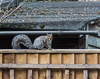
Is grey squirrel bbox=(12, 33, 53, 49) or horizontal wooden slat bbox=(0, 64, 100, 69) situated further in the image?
grey squirrel bbox=(12, 33, 53, 49)

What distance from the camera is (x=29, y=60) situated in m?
3.54

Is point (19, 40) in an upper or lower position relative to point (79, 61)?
upper

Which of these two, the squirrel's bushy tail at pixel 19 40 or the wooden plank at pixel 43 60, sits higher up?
the squirrel's bushy tail at pixel 19 40

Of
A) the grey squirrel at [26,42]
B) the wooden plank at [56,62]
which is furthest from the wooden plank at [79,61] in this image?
the grey squirrel at [26,42]

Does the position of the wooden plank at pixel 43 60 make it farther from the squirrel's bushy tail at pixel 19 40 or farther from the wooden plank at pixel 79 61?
the wooden plank at pixel 79 61

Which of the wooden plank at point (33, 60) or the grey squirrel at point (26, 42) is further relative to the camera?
the grey squirrel at point (26, 42)

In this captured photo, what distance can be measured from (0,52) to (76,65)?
123 cm

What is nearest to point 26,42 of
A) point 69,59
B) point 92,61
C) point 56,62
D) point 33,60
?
point 33,60

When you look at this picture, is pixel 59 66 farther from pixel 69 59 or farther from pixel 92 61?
pixel 92 61

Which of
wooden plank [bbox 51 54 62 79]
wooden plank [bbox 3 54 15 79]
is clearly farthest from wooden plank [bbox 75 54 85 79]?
wooden plank [bbox 3 54 15 79]

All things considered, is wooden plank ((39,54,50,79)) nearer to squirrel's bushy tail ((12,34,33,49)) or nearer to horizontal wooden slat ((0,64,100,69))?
horizontal wooden slat ((0,64,100,69))

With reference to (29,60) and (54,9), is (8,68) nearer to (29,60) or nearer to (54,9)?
(29,60)

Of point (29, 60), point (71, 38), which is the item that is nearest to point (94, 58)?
point (29, 60)

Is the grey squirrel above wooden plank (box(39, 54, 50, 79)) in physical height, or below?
above
